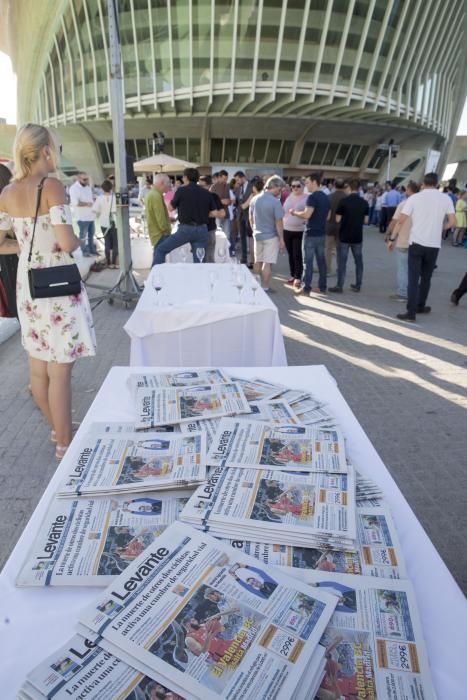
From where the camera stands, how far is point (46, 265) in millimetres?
2814

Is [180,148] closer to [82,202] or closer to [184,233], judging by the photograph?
[82,202]

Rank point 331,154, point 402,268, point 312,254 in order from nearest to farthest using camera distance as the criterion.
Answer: point 402,268 < point 312,254 < point 331,154

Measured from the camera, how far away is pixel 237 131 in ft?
111

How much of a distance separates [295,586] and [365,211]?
308 inches

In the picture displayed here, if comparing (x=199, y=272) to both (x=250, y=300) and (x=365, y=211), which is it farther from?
(x=365, y=211)

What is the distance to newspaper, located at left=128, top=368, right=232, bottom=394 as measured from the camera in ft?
6.98

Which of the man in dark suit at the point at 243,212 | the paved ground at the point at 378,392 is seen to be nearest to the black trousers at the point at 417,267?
the paved ground at the point at 378,392

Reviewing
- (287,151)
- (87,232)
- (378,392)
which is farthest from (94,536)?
(287,151)

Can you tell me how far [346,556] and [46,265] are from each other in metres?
2.37

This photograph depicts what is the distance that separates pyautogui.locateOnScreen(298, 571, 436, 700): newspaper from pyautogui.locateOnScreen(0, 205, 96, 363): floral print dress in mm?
2266

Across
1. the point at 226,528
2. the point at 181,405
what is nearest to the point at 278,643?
the point at 226,528

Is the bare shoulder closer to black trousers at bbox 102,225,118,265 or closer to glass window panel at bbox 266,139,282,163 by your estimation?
black trousers at bbox 102,225,118,265

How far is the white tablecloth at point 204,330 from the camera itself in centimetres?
341

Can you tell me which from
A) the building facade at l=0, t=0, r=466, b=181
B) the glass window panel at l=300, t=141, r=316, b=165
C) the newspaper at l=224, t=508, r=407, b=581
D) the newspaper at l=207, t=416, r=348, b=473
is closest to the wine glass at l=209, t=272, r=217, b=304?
the newspaper at l=207, t=416, r=348, b=473
